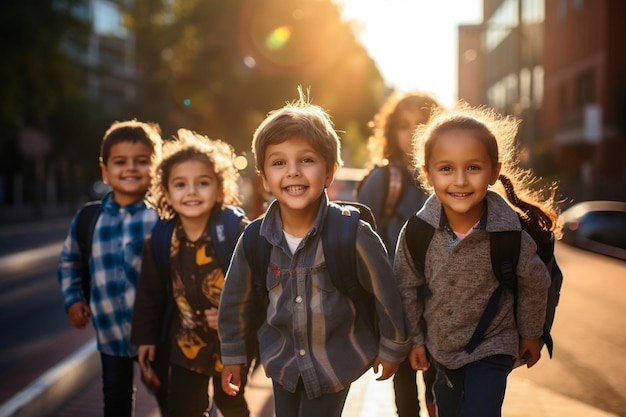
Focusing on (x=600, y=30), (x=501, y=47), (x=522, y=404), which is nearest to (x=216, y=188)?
(x=522, y=404)

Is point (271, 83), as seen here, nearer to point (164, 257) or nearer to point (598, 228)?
point (598, 228)

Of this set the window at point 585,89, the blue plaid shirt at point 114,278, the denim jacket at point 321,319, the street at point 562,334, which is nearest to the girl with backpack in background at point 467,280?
the denim jacket at point 321,319

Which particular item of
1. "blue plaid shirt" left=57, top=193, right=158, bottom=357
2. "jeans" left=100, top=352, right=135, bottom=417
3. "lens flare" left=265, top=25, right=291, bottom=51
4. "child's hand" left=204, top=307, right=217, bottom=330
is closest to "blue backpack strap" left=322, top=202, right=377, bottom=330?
"child's hand" left=204, top=307, right=217, bottom=330

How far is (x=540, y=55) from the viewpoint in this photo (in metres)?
47.8

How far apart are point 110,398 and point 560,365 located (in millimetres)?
4258

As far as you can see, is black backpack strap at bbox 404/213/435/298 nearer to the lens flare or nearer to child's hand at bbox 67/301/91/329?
child's hand at bbox 67/301/91/329

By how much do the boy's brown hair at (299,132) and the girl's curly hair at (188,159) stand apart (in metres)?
0.77

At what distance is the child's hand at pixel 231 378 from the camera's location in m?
2.89

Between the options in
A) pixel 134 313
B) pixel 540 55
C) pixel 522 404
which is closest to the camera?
pixel 134 313

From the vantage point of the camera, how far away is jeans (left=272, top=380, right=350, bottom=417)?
269cm

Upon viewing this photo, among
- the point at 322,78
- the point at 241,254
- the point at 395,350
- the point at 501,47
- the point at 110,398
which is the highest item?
the point at 501,47

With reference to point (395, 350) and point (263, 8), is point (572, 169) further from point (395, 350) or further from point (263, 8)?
point (395, 350)

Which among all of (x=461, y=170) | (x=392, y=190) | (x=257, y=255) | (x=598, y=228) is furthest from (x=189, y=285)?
(x=598, y=228)

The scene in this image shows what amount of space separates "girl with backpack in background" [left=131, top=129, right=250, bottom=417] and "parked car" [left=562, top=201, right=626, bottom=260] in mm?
14278
